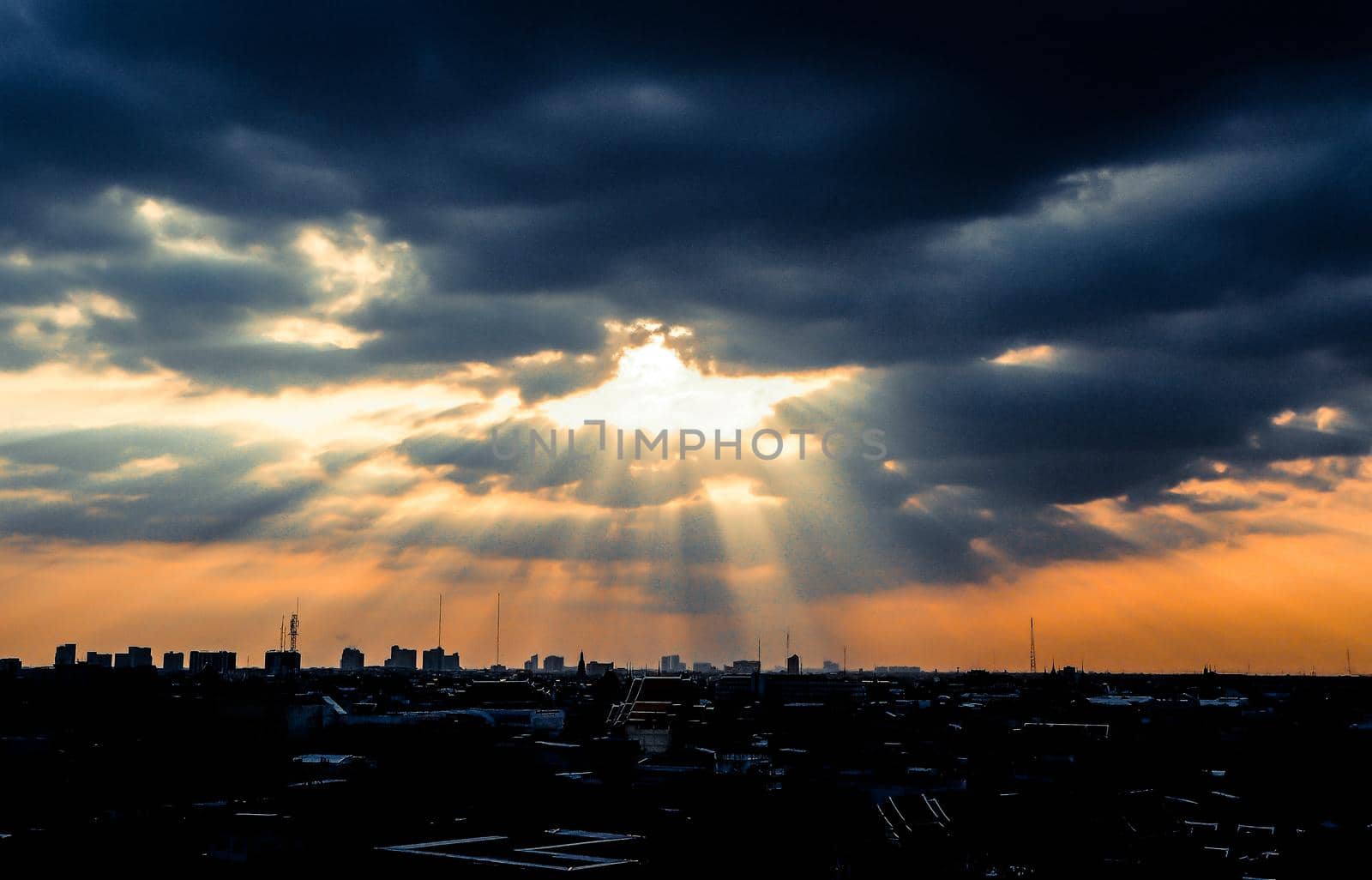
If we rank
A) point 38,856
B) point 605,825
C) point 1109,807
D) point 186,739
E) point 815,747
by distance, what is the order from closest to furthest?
point 38,856, point 605,825, point 1109,807, point 186,739, point 815,747

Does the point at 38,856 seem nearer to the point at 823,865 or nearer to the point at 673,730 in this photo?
the point at 823,865

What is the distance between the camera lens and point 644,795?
10369 cm

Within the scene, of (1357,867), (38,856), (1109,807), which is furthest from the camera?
(1109,807)

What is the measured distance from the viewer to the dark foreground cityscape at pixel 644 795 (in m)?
71.6

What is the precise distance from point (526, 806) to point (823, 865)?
2950 cm

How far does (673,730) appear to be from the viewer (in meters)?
173

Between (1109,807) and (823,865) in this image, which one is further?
(1109,807)

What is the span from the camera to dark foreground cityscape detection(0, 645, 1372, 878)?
7156cm

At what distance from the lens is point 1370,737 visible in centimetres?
17450

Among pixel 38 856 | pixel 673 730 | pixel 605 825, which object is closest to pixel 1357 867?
pixel 605 825

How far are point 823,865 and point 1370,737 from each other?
441 feet

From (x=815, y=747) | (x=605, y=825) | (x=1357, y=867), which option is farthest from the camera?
(x=815, y=747)

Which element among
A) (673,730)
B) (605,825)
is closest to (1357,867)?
(605,825)

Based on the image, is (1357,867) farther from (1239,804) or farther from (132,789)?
(132,789)
